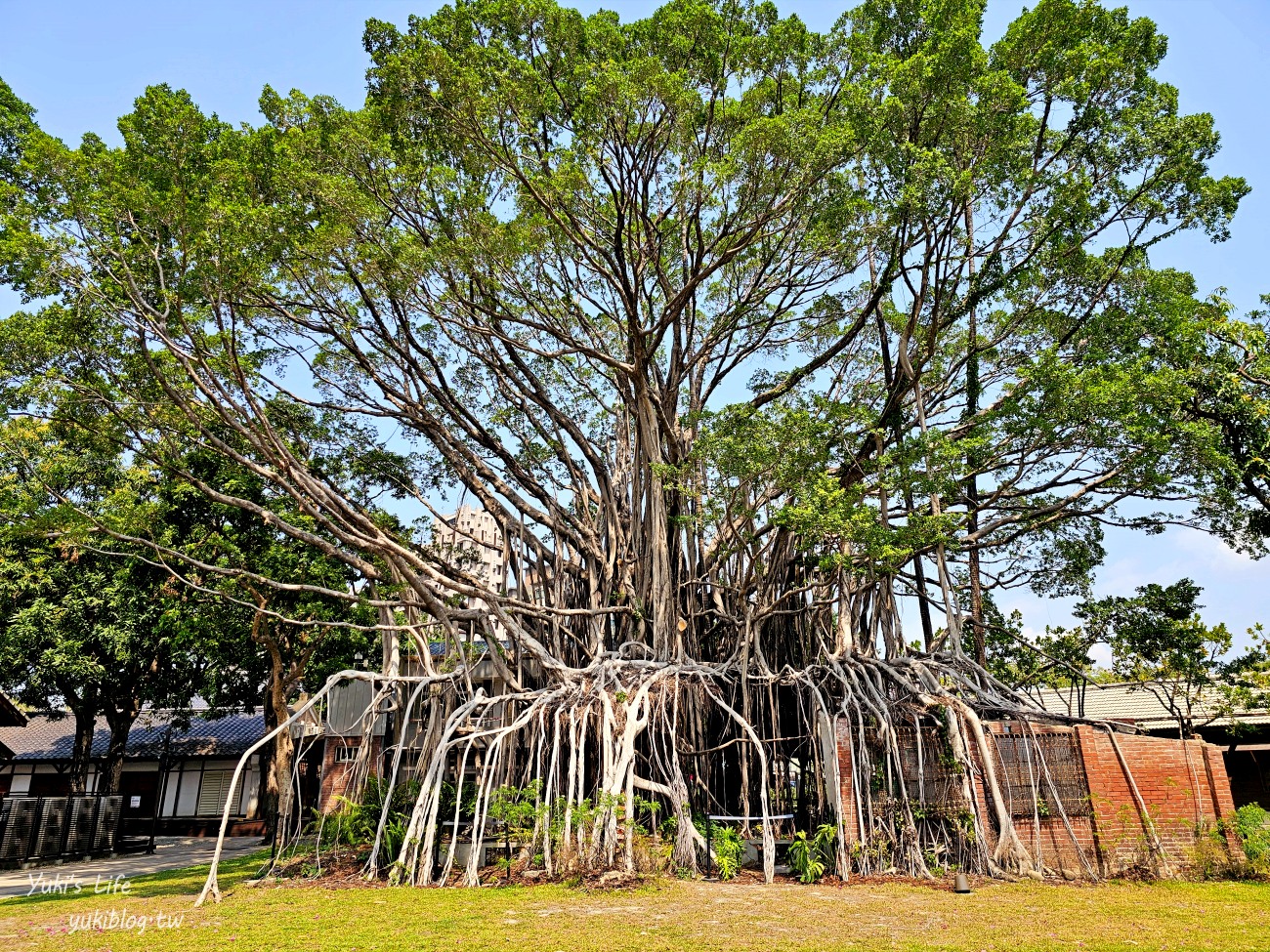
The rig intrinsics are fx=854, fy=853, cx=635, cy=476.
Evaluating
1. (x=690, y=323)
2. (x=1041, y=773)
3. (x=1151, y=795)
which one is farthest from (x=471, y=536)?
(x=1151, y=795)

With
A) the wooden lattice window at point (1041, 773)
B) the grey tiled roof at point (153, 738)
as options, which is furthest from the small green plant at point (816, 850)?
the grey tiled roof at point (153, 738)

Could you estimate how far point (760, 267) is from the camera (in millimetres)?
10898

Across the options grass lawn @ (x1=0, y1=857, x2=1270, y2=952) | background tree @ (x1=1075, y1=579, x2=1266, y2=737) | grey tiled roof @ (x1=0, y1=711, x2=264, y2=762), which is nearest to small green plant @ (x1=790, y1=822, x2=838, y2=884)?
grass lawn @ (x1=0, y1=857, x2=1270, y2=952)

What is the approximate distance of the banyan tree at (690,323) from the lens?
8133 millimetres

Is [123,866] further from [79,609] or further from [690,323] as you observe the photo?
[690,323]

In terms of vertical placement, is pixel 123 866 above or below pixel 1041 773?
below

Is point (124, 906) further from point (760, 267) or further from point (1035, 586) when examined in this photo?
point (1035, 586)

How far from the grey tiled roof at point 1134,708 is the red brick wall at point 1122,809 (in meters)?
3.56

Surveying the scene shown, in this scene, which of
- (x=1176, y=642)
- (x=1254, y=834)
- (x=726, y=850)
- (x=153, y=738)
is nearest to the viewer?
(x=1254, y=834)

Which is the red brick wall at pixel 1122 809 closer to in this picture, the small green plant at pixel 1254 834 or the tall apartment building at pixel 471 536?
the small green plant at pixel 1254 834

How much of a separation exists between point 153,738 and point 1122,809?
20.3 metres

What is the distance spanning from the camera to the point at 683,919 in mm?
5684

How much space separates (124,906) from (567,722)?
13.1 feet

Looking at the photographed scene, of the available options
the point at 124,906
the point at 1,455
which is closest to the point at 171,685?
the point at 1,455
